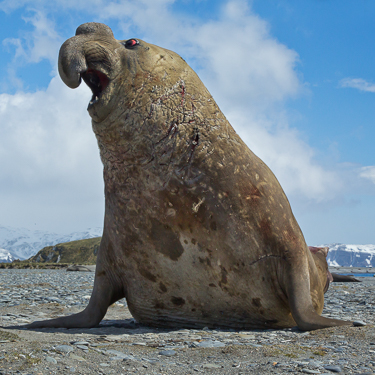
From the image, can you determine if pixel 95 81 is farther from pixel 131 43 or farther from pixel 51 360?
pixel 51 360

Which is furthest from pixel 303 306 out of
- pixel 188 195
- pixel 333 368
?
pixel 333 368

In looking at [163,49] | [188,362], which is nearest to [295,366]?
[188,362]

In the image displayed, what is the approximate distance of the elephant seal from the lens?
3824 millimetres

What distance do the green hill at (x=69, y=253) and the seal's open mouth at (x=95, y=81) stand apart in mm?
45732

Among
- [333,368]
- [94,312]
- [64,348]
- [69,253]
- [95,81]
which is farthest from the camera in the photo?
[69,253]

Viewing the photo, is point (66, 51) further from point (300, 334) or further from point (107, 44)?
point (300, 334)

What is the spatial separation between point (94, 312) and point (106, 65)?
2537 mm

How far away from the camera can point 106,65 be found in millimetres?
3893

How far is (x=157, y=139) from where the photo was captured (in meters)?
3.86

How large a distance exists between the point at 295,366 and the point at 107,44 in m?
3.21

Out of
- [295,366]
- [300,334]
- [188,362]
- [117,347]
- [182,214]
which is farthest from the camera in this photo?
[182,214]

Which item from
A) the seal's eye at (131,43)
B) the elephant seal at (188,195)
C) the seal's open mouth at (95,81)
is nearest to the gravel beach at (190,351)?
the elephant seal at (188,195)

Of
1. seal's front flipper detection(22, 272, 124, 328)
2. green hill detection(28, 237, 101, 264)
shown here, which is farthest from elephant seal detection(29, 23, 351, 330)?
green hill detection(28, 237, 101, 264)

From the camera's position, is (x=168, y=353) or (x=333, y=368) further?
(x=168, y=353)
